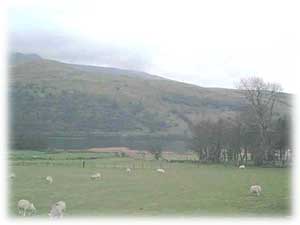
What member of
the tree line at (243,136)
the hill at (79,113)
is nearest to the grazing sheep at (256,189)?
the tree line at (243,136)

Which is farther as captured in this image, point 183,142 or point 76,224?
point 183,142

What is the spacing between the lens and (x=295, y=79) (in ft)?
7.25

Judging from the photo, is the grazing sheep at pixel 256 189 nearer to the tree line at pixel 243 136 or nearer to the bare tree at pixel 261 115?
the tree line at pixel 243 136

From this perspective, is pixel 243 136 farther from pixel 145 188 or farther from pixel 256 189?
pixel 145 188

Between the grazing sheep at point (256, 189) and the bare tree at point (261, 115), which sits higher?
the bare tree at point (261, 115)

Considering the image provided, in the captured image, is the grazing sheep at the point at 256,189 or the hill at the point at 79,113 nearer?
the hill at the point at 79,113

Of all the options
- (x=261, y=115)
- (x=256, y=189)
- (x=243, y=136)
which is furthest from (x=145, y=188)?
(x=261, y=115)

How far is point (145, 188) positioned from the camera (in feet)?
22.6

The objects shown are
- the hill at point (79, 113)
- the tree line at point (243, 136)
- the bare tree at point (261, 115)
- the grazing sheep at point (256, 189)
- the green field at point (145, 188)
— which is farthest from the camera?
the tree line at point (243, 136)

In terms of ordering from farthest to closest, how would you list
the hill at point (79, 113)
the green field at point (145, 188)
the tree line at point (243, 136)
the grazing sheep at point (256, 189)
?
the tree line at point (243, 136) → the grazing sheep at point (256, 189) → the hill at point (79, 113) → the green field at point (145, 188)

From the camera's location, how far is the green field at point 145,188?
3.33 m

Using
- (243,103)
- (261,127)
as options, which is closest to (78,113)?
(243,103)

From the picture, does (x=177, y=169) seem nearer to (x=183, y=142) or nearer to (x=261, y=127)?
(x=183, y=142)

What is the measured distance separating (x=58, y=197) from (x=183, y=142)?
16.4ft
